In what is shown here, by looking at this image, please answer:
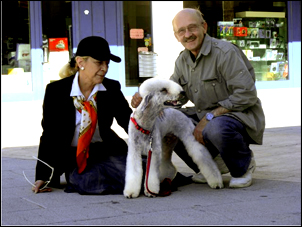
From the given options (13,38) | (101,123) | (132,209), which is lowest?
(132,209)

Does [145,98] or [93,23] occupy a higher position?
[93,23]

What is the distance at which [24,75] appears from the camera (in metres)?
13.1

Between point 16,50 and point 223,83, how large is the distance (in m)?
8.94

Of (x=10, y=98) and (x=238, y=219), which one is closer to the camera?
(x=238, y=219)

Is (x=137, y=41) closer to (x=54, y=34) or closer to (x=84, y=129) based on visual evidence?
(x=54, y=34)

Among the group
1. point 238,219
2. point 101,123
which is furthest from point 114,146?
point 238,219

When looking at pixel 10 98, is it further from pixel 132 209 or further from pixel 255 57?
pixel 132 209

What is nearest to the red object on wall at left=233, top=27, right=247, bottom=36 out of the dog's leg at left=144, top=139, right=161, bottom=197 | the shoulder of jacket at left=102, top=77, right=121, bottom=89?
the shoulder of jacket at left=102, top=77, right=121, bottom=89

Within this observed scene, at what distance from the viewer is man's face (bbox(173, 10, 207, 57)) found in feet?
15.9

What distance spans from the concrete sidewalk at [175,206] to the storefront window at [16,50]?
25.0 feet

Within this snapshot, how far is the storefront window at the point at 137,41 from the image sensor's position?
13.9m

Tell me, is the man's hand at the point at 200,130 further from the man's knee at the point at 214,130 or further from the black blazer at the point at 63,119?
the black blazer at the point at 63,119

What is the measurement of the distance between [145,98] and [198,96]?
780 mm

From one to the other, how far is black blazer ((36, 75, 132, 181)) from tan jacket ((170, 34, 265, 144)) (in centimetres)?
61
